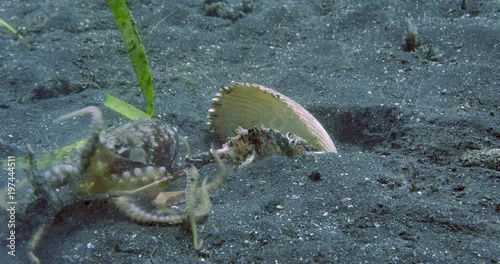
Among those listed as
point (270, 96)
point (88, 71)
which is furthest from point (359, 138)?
point (88, 71)

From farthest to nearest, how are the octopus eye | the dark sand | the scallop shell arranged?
the scallop shell < the octopus eye < the dark sand

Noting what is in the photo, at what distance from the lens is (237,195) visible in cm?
248

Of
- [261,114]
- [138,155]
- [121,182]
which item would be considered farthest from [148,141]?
[261,114]

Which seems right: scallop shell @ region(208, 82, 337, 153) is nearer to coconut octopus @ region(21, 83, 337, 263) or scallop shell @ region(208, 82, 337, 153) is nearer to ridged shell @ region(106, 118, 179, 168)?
coconut octopus @ region(21, 83, 337, 263)

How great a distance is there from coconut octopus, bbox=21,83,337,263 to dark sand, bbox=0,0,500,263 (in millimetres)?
88

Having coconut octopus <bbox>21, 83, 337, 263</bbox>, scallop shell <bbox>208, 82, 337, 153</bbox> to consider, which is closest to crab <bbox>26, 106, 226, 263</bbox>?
coconut octopus <bbox>21, 83, 337, 263</bbox>

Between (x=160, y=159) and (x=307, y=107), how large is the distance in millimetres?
1454

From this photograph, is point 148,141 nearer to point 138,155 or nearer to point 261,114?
point 138,155

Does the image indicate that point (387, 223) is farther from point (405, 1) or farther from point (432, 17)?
point (405, 1)

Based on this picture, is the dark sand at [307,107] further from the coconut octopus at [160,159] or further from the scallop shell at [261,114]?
the scallop shell at [261,114]

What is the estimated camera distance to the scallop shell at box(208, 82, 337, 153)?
2967 mm

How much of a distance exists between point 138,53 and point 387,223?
198cm

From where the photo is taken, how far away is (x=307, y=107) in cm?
357

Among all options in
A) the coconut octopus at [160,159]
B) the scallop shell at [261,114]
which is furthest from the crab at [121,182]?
the scallop shell at [261,114]
